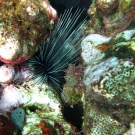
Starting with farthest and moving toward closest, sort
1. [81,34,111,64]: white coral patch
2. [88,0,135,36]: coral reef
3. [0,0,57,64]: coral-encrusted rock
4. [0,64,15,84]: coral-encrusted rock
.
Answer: [88,0,135,36]: coral reef < [0,64,15,84]: coral-encrusted rock < [81,34,111,64]: white coral patch < [0,0,57,64]: coral-encrusted rock

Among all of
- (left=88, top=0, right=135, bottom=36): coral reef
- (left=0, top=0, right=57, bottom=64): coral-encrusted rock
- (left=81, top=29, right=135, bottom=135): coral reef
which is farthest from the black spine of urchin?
(left=81, top=29, right=135, bottom=135): coral reef

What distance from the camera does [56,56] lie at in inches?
162

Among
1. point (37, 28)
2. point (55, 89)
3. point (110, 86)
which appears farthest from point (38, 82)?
point (110, 86)

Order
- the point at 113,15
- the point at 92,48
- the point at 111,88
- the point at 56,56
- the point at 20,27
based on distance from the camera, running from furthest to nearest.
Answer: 1. the point at 56,56
2. the point at 113,15
3. the point at 92,48
4. the point at 20,27
5. the point at 111,88

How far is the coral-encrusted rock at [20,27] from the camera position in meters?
2.96

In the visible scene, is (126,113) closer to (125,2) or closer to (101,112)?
(101,112)

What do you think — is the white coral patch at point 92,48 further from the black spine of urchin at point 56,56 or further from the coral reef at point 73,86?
the black spine of urchin at point 56,56

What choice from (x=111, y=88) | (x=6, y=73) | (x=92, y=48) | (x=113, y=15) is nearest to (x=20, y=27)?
(x=6, y=73)

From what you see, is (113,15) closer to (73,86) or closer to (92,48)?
(92,48)

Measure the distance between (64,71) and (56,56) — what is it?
0.33m

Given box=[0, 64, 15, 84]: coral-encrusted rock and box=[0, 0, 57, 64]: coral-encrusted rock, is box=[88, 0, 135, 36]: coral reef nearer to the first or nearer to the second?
box=[0, 0, 57, 64]: coral-encrusted rock

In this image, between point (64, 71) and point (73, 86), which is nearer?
point (73, 86)

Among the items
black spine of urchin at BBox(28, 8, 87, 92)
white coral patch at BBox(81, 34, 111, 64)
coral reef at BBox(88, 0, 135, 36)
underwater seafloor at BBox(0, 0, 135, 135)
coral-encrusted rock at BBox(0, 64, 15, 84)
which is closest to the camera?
underwater seafloor at BBox(0, 0, 135, 135)

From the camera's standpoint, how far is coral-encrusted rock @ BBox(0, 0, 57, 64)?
2955 millimetres
